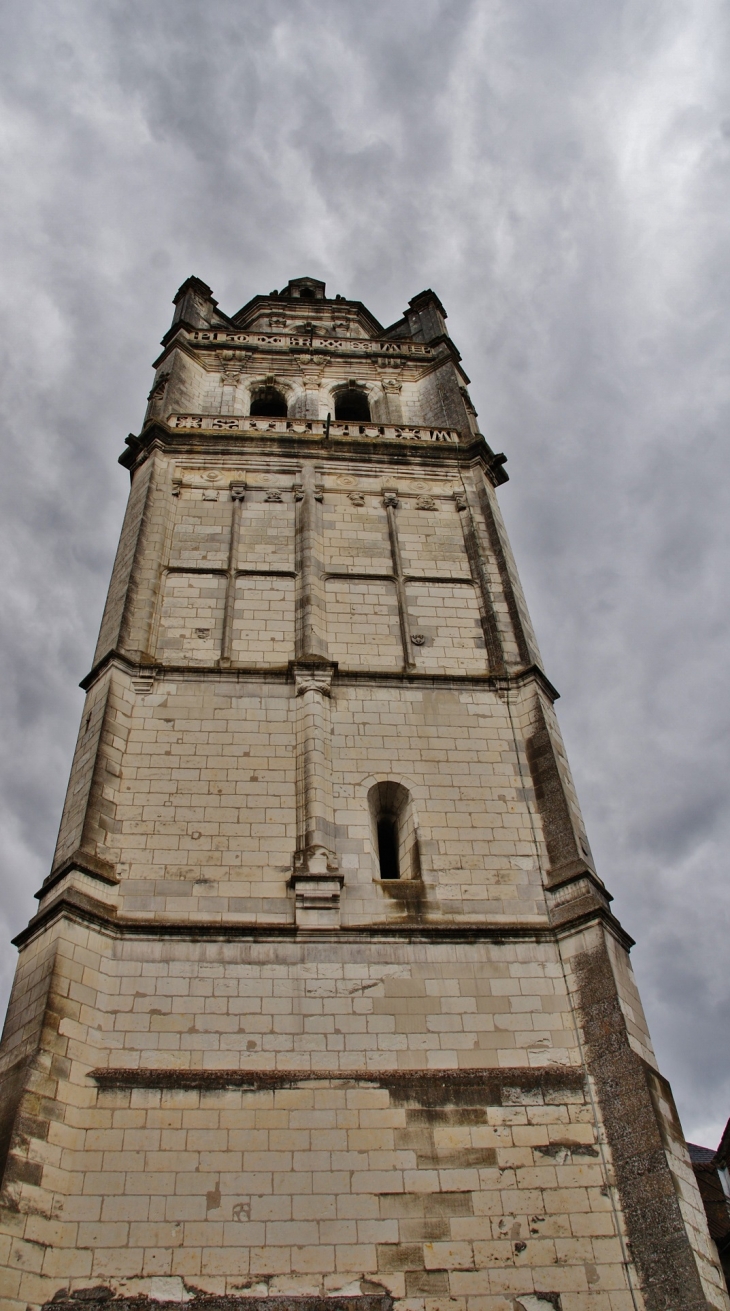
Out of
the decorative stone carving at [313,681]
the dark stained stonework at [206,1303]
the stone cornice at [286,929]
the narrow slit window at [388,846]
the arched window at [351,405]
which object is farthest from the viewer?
the arched window at [351,405]

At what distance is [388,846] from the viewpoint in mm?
12062

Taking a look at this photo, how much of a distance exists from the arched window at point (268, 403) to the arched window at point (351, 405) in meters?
1.16

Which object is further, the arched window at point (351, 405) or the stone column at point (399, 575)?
the arched window at point (351, 405)

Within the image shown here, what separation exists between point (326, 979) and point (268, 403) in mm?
14162

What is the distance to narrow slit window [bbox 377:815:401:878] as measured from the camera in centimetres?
1173

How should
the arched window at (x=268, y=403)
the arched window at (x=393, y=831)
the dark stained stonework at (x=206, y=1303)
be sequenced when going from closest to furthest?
the dark stained stonework at (x=206, y=1303) → the arched window at (x=393, y=831) → the arched window at (x=268, y=403)

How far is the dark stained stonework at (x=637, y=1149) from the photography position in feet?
26.3

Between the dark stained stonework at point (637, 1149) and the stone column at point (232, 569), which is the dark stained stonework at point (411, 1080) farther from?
the stone column at point (232, 569)

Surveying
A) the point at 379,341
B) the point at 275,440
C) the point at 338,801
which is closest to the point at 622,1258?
the point at 338,801

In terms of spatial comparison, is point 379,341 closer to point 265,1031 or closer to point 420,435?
point 420,435

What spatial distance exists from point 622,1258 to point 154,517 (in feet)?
38.0

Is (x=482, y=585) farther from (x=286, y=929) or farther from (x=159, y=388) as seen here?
(x=159, y=388)

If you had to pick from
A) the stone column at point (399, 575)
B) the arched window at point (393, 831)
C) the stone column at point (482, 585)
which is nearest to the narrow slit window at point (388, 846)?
the arched window at point (393, 831)

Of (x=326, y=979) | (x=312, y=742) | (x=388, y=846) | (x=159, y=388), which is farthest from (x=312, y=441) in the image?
(x=326, y=979)
